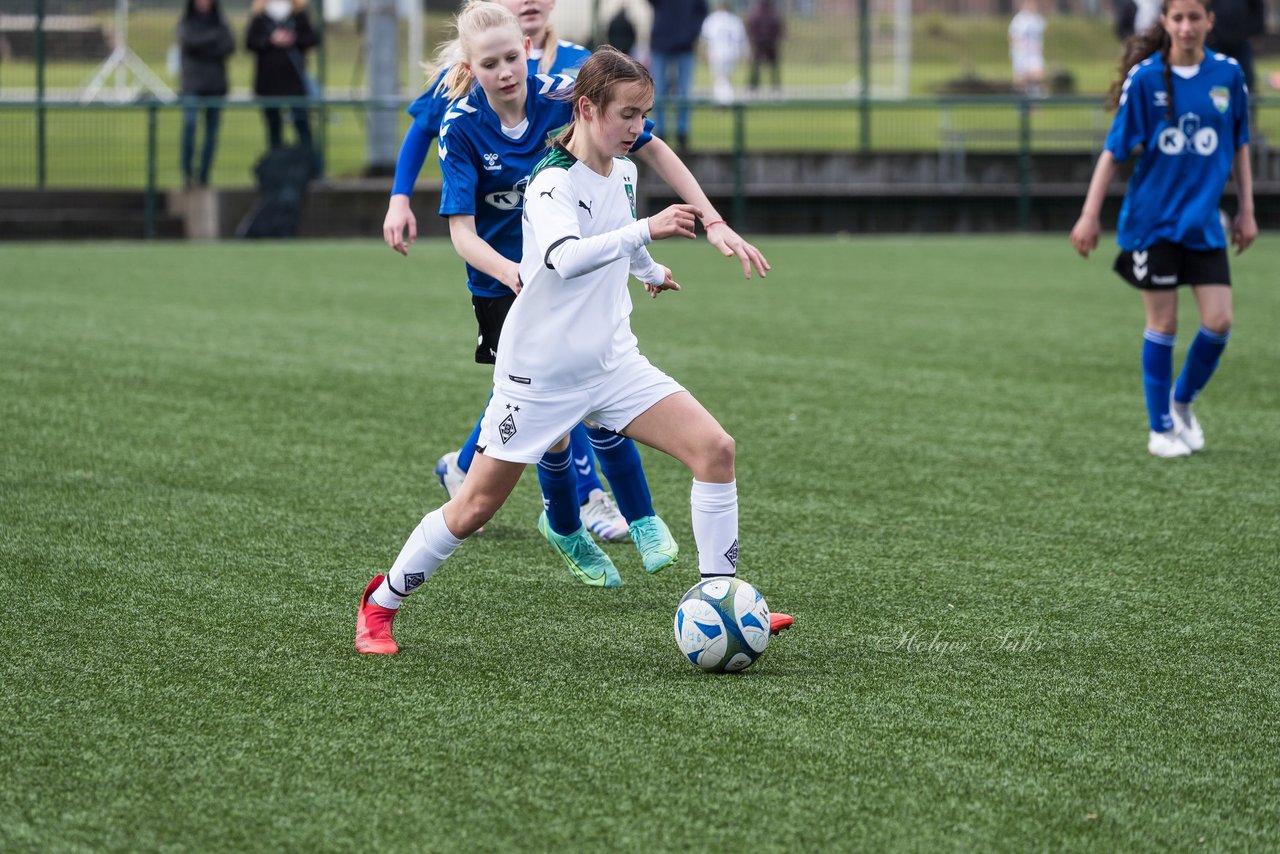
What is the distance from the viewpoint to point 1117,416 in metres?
7.62

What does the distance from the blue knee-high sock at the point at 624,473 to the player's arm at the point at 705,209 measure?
73 centimetres

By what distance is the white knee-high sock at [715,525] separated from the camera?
4047 mm

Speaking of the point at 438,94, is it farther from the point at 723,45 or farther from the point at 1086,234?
the point at 723,45

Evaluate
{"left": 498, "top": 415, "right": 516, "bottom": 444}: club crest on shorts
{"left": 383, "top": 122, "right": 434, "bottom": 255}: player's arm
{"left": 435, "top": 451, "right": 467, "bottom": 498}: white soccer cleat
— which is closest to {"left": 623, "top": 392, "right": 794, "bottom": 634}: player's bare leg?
{"left": 498, "top": 415, "right": 516, "bottom": 444}: club crest on shorts

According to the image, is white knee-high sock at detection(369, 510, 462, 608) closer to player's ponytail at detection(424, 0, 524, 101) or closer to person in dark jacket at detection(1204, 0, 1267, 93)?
player's ponytail at detection(424, 0, 524, 101)

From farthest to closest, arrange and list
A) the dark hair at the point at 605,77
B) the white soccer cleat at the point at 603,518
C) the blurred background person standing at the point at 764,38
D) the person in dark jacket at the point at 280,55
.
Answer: the blurred background person standing at the point at 764,38 → the person in dark jacket at the point at 280,55 → the white soccer cleat at the point at 603,518 → the dark hair at the point at 605,77

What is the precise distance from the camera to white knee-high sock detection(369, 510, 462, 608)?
4.05 meters

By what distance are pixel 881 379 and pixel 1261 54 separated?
26069mm

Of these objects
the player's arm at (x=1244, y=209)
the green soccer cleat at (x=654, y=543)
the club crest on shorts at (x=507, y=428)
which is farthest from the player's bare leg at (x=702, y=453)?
the player's arm at (x=1244, y=209)

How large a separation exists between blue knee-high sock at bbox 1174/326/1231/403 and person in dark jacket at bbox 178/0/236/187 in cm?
1261

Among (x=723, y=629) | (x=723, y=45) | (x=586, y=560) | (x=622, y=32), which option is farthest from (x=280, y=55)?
(x=723, y=629)

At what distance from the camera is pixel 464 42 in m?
4.48

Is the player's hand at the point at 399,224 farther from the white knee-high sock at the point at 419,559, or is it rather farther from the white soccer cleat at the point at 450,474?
the white knee-high sock at the point at 419,559

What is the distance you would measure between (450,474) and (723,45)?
18051 millimetres
